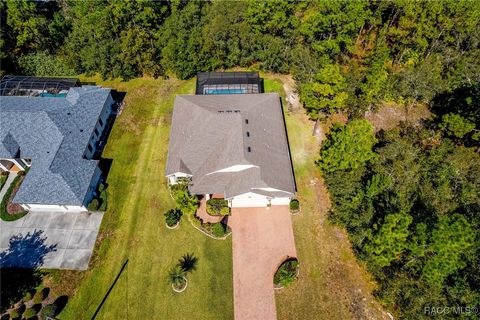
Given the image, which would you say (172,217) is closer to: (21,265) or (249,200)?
(249,200)

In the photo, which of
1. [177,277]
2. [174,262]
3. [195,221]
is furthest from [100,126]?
[177,277]

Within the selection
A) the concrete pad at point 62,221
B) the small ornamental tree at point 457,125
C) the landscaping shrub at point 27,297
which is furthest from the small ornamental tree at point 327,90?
the landscaping shrub at point 27,297

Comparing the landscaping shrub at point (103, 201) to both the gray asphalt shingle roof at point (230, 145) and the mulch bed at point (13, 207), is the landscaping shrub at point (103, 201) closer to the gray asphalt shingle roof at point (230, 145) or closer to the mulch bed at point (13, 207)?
the gray asphalt shingle roof at point (230, 145)

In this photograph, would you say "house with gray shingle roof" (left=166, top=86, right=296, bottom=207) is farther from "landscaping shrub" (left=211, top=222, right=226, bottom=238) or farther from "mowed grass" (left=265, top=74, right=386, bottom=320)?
"mowed grass" (left=265, top=74, right=386, bottom=320)

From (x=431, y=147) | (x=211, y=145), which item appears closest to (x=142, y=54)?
(x=211, y=145)

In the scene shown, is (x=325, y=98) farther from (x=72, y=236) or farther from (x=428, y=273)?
(x=72, y=236)

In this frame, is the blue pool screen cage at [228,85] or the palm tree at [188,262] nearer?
the palm tree at [188,262]
